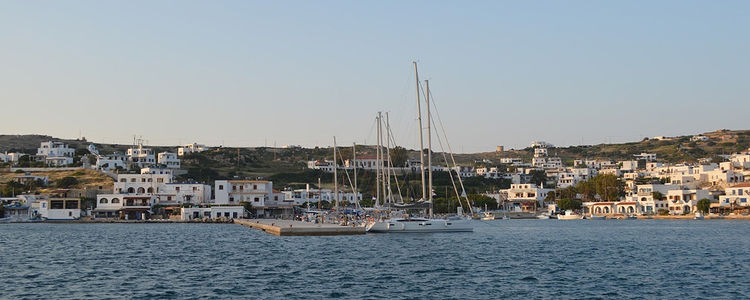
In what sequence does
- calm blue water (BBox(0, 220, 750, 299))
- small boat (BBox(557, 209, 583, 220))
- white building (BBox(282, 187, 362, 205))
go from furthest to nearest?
white building (BBox(282, 187, 362, 205)), small boat (BBox(557, 209, 583, 220)), calm blue water (BBox(0, 220, 750, 299))

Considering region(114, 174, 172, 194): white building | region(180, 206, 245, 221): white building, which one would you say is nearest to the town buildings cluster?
region(180, 206, 245, 221): white building

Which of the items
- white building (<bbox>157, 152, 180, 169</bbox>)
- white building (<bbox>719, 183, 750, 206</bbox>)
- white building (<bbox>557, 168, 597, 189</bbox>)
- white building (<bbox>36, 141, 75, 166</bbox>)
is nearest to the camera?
white building (<bbox>719, 183, 750, 206</bbox>)

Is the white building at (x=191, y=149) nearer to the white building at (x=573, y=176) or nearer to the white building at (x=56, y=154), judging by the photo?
the white building at (x=56, y=154)

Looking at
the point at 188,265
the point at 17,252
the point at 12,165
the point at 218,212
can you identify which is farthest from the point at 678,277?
the point at 12,165

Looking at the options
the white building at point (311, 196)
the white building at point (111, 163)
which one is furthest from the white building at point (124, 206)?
the white building at point (111, 163)

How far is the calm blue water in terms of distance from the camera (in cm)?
2819

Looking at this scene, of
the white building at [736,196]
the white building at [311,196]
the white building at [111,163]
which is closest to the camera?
the white building at [736,196]

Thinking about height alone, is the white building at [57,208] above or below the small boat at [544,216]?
above

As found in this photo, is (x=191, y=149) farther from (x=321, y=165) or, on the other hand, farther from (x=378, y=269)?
(x=378, y=269)

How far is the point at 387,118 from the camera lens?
79500 mm

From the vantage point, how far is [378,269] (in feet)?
118

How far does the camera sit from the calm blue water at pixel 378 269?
28188 millimetres

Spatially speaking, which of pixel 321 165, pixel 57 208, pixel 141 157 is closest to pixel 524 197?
pixel 321 165

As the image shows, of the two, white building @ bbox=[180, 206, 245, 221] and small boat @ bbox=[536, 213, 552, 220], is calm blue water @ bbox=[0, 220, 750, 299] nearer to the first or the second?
white building @ bbox=[180, 206, 245, 221]
